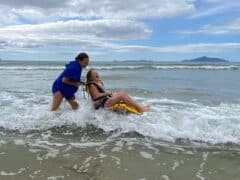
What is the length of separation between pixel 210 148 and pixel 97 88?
3.30 meters

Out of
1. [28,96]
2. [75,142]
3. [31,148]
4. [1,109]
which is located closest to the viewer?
[31,148]

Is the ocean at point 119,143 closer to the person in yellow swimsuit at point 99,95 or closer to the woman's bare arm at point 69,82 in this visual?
the person in yellow swimsuit at point 99,95

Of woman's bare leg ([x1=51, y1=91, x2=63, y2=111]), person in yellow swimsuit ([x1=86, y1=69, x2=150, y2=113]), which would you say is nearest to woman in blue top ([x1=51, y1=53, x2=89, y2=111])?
woman's bare leg ([x1=51, y1=91, x2=63, y2=111])

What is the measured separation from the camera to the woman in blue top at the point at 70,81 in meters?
8.90

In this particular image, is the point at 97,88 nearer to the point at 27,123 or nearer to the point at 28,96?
the point at 27,123

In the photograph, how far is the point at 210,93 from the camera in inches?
622

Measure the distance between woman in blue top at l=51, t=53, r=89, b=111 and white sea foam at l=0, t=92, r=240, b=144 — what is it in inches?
11.4

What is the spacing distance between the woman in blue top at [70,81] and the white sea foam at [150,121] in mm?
291

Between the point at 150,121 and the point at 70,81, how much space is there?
2.14m

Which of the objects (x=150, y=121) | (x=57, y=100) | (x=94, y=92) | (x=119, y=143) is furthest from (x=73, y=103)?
(x=119, y=143)

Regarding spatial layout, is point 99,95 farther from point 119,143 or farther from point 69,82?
point 119,143

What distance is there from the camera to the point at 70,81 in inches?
355

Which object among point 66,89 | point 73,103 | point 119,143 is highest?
point 66,89

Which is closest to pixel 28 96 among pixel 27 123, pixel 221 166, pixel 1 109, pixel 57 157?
pixel 1 109
